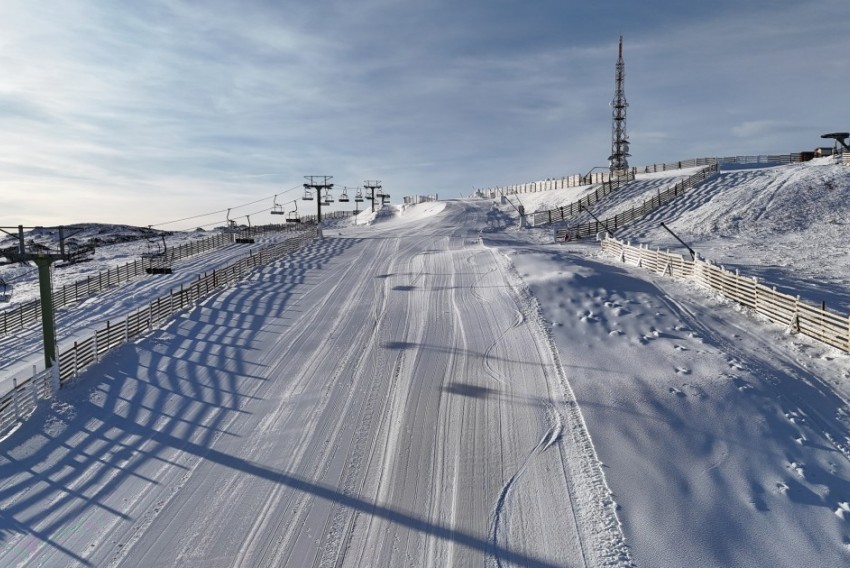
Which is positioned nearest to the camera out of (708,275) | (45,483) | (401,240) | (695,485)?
(695,485)

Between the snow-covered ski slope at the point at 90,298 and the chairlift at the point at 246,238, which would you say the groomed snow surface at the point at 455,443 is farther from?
the chairlift at the point at 246,238

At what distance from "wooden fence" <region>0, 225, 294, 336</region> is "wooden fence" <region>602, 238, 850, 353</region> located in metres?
35.7

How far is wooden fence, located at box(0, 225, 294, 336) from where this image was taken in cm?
3147

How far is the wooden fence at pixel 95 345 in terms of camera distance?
15.1 metres

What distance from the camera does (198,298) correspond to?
2800cm

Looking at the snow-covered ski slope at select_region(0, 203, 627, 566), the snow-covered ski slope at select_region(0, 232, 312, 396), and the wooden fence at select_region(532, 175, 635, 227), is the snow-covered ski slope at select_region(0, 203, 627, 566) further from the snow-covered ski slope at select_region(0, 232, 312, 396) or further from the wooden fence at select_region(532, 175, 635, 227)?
the wooden fence at select_region(532, 175, 635, 227)

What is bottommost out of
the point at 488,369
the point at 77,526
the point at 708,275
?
the point at 77,526

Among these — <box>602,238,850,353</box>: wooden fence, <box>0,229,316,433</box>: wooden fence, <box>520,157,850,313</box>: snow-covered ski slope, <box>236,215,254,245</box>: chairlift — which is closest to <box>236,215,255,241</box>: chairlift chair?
<box>236,215,254,245</box>: chairlift

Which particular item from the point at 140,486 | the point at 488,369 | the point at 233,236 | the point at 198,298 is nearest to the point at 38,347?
the point at 198,298

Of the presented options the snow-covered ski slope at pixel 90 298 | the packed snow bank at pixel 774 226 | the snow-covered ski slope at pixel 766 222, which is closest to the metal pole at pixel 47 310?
the snow-covered ski slope at pixel 90 298

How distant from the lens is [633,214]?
49.6 meters

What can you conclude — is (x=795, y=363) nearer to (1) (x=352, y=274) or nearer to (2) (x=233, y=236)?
(1) (x=352, y=274)

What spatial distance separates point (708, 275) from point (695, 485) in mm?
15322

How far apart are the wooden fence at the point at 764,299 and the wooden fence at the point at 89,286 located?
35676 millimetres
